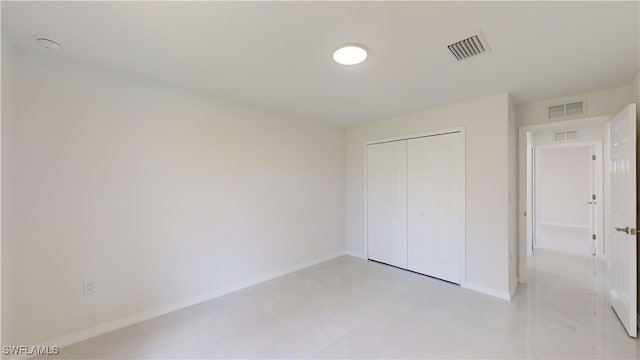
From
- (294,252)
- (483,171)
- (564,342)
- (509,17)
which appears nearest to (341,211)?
(294,252)

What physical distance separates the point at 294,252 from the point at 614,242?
12.4 ft

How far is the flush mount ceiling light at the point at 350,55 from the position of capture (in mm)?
1987

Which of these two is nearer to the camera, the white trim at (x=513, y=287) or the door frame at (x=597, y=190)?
the white trim at (x=513, y=287)

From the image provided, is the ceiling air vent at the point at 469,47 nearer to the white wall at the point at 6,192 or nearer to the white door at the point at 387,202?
the white door at the point at 387,202

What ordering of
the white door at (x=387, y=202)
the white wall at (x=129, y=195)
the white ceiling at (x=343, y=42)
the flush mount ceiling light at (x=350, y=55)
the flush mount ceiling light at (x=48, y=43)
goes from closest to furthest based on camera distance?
1. the white ceiling at (x=343, y=42)
2. the flush mount ceiling light at (x=48, y=43)
3. the flush mount ceiling light at (x=350, y=55)
4. the white wall at (x=129, y=195)
5. the white door at (x=387, y=202)

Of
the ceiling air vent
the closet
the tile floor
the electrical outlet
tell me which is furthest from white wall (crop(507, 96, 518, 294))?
the electrical outlet

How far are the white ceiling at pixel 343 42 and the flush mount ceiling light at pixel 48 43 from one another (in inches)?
2.0

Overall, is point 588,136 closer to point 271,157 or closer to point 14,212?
point 271,157

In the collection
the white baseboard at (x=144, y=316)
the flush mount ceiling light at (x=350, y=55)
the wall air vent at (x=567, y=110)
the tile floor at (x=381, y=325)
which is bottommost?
the tile floor at (x=381, y=325)

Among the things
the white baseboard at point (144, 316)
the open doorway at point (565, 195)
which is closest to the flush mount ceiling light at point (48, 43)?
the white baseboard at point (144, 316)

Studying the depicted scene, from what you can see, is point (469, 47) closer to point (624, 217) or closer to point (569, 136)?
point (624, 217)

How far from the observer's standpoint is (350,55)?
6.78 feet

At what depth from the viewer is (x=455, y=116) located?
11.5ft

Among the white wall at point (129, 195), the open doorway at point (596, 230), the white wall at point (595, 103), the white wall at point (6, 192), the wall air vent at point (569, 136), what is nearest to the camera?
the white wall at point (6, 192)
